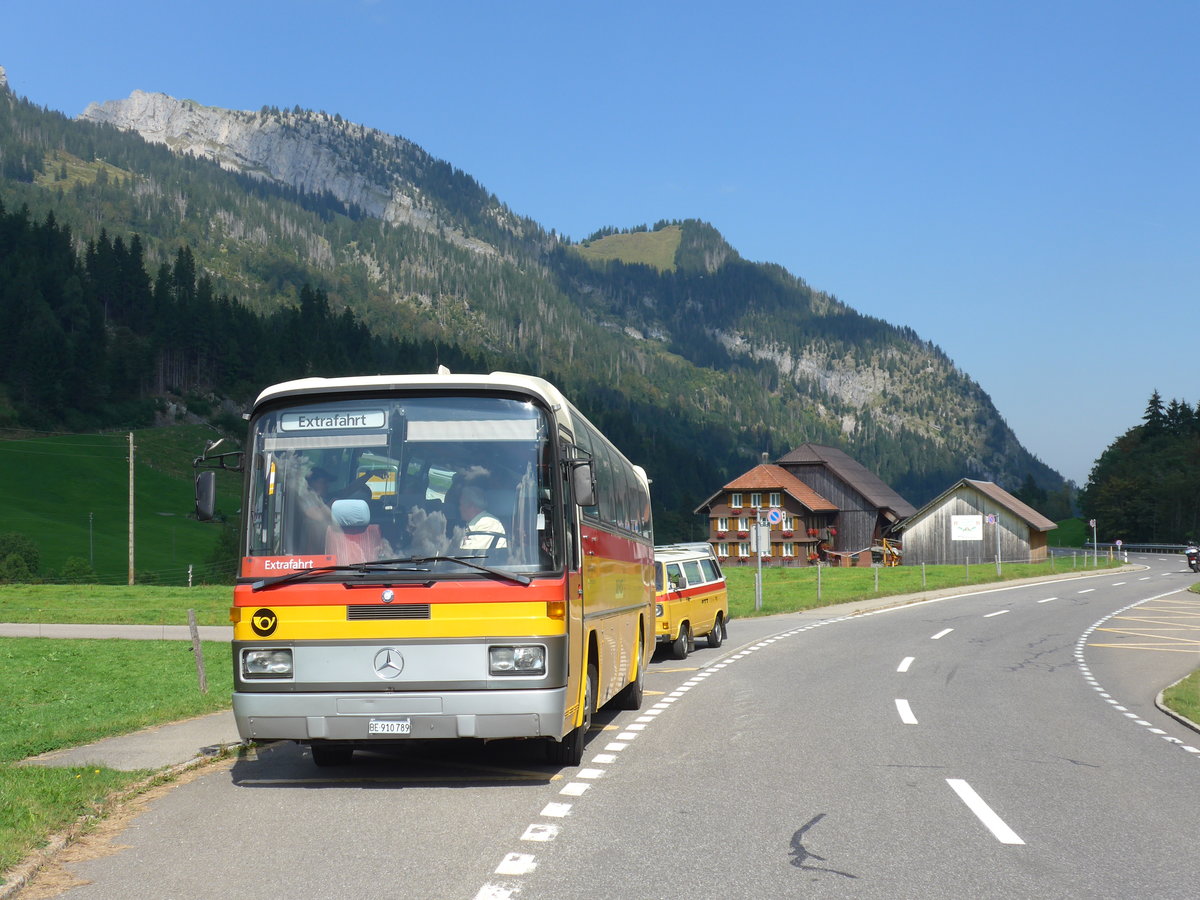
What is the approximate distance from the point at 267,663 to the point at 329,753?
5.72 ft

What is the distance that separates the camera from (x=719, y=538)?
336ft

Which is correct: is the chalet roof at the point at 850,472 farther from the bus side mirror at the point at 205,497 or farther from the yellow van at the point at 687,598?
the bus side mirror at the point at 205,497

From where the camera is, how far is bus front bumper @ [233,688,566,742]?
29.3 ft

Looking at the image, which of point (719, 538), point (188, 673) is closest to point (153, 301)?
point (719, 538)

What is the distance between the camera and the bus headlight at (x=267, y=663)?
912cm

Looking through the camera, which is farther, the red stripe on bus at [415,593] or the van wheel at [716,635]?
the van wheel at [716,635]

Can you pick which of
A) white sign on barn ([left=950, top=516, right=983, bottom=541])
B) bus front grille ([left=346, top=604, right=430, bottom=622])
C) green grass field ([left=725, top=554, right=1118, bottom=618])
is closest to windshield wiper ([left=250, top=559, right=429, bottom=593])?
bus front grille ([left=346, top=604, right=430, bottom=622])

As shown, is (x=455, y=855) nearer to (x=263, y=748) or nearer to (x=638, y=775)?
(x=638, y=775)

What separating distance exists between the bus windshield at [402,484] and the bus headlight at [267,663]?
0.61 m

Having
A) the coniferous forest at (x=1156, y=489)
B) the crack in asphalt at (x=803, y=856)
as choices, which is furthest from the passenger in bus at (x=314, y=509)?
the coniferous forest at (x=1156, y=489)

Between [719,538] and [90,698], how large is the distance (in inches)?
3388

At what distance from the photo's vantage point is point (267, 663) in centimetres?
916

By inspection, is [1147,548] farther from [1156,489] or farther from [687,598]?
[687,598]

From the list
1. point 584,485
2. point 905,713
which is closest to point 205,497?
point 584,485
